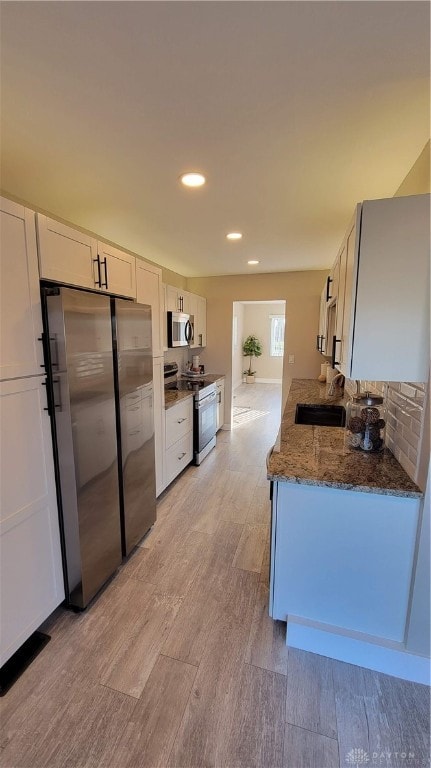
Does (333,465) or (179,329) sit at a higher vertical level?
(179,329)

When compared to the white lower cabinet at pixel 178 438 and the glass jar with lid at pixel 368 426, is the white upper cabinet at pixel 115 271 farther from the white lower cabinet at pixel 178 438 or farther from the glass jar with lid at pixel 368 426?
the glass jar with lid at pixel 368 426

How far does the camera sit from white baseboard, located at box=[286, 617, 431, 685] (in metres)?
1.39

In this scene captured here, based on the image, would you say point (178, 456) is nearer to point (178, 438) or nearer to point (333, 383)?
point (178, 438)

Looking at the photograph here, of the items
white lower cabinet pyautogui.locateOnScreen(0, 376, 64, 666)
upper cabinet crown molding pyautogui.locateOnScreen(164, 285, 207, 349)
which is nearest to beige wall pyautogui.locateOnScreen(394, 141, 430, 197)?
white lower cabinet pyautogui.locateOnScreen(0, 376, 64, 666)

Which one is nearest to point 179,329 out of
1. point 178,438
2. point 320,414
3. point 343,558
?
point 178,438

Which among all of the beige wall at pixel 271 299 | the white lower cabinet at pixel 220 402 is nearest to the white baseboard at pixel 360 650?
the white lower cabinet at pixel 220 402

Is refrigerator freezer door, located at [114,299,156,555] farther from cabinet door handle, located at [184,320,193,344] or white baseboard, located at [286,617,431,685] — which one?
cabinet door handle, located at [184,320,193,344]

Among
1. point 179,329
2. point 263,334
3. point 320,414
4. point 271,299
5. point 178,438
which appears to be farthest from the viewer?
point 263,334

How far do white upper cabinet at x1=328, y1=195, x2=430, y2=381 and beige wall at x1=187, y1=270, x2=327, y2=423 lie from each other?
317cm

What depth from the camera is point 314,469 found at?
1515 mm

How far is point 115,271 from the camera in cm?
202

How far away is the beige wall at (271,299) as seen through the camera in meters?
4.41

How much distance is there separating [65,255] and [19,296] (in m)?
0.38

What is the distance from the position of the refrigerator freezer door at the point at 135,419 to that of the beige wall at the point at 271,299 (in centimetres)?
261
